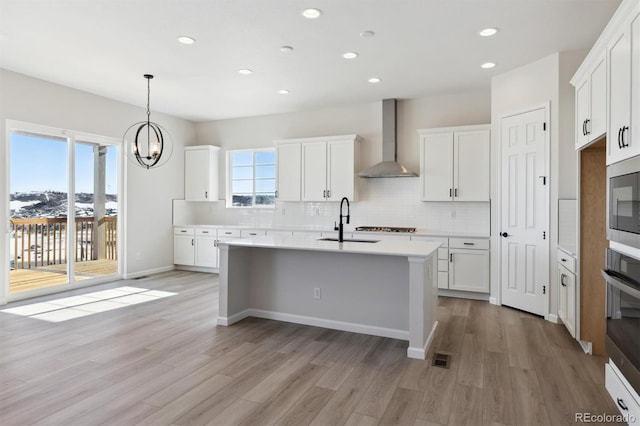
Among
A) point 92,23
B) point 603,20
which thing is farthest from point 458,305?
point 92,23

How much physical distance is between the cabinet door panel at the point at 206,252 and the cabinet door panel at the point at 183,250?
0.46 feet

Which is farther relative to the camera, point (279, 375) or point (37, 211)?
point (37, 211)

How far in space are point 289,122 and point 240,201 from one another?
5.94 ft

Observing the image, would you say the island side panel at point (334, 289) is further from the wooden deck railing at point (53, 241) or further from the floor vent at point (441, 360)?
the wooden deck railing at point (53, 241)

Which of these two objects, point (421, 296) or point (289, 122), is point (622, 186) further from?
point (289, 122)

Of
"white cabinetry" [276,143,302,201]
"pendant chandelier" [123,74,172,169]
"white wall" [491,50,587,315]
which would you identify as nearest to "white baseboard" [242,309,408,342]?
"white wall" [491,50,587,315]

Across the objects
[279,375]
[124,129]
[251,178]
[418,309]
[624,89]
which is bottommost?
[279,375]

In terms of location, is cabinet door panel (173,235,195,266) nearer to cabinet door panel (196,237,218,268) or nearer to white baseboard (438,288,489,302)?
cabinet door panel (196,237,218,268)

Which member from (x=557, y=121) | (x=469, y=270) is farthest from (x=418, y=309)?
(x=557, y=121)

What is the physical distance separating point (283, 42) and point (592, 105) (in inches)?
111

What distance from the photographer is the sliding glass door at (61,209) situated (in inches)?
199

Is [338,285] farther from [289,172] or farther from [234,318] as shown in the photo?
[289,172]

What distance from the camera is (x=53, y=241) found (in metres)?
5.48

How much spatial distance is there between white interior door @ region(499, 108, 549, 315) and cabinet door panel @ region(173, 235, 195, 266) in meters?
5.28
